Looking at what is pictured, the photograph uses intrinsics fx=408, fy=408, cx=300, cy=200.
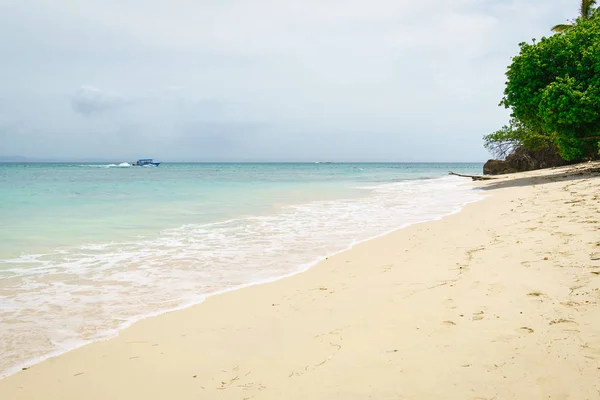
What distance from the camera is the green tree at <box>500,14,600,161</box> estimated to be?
56.4ft

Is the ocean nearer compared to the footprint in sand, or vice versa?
the footprint in sand

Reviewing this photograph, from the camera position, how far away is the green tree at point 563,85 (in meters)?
17.2

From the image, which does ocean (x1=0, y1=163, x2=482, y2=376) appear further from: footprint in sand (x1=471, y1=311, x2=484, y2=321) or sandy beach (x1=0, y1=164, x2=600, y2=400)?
footprint in sand (x1=471, y1=311, x2=484, y2=321)

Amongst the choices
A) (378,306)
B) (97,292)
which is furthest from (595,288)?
(97,292)

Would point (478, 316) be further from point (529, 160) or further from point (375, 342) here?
point (529, 160)

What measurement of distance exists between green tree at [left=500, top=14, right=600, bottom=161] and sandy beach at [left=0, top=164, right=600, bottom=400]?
1442cm

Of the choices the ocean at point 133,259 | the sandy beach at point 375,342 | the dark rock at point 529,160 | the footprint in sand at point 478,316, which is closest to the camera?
the sandy beach at point 375,342

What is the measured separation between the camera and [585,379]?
2521mm

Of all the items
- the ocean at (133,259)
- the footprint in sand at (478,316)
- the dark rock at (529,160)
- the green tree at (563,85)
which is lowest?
the ocean at (133,259)

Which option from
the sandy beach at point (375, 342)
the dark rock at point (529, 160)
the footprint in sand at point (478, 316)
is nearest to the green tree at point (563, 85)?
the dark rock at point (529, 160)

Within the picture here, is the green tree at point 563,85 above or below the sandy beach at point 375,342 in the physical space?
above

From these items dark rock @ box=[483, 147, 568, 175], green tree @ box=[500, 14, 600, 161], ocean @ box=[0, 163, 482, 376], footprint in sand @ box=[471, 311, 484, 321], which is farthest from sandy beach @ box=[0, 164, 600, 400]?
dark rock @ box=[483, 147, 568, 175]

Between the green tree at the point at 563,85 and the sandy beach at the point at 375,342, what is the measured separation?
47.3 feet

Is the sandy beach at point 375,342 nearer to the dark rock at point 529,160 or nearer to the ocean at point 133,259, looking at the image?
the ocean at point 133,259
